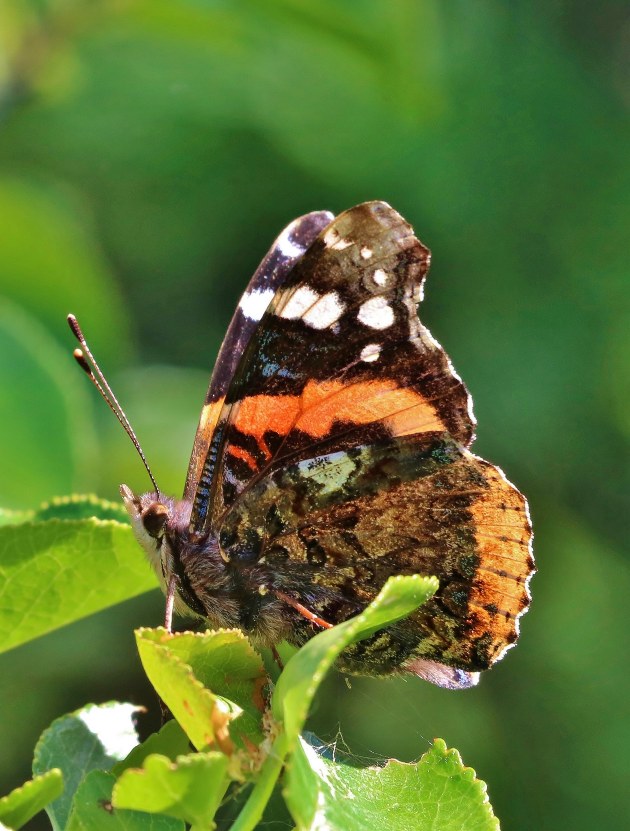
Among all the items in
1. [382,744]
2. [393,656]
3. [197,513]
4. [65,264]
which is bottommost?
[382,744]

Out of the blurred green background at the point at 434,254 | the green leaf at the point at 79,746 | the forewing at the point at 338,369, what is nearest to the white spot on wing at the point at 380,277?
the forewing at the point at 338,369

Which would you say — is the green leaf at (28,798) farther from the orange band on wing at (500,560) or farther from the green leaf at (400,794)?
the orange band on wing at (500,560)

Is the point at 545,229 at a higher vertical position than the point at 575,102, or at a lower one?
lower

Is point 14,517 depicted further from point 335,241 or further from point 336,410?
point 335,241

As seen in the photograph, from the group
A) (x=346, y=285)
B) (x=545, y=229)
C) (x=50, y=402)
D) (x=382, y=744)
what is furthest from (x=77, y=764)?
(x=545, y=229)

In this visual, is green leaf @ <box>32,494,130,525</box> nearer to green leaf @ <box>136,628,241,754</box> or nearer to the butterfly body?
the butterfly body

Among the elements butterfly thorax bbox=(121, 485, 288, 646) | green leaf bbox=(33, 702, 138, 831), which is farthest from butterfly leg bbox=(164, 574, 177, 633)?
green leaf bbox=(33, 702, 138, 831)

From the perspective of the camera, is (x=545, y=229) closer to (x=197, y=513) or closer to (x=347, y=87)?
(x=347, y=87)
